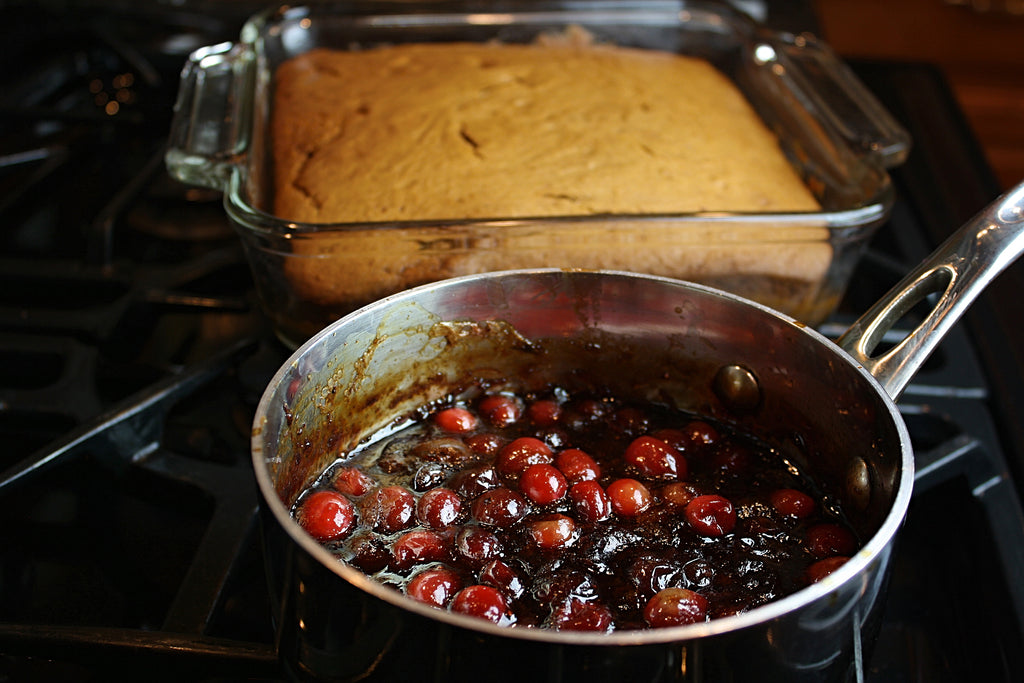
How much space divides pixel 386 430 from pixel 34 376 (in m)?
0.47

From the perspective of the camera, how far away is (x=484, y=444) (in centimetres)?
74

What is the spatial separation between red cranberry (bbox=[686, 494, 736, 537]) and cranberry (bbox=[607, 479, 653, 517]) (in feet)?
0.12

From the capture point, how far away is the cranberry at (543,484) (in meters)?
0.67

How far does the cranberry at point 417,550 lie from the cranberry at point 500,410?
0.19 m

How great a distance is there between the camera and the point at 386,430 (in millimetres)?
786

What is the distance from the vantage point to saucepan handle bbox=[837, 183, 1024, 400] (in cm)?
65

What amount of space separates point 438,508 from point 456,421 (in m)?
0.14

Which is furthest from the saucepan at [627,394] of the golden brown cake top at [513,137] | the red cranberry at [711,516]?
the golden brown cake top at [513,137]

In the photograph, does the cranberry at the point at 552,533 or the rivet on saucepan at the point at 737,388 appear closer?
the cranberry at the point at 552,533

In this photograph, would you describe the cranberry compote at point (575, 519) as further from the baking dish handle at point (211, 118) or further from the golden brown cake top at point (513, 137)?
the baking dish handle at point (211, 118)

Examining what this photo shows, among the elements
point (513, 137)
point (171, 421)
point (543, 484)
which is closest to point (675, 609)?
point (543, 484)

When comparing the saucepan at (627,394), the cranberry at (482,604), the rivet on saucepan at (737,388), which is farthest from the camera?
the rivet on saucepan at (737,388)

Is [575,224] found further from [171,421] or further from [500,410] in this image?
[171,421]

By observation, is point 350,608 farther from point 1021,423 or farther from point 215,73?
point 215,73
